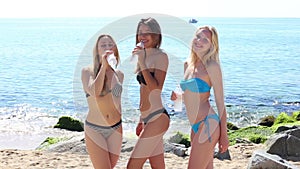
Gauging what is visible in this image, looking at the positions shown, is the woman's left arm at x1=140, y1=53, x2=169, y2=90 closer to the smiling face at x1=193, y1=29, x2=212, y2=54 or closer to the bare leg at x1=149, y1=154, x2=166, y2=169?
the smiling face at x1=193, y1=29, x2=212, y2=54

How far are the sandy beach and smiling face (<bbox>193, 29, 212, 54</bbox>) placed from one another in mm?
3603

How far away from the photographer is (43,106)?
62.4 feet

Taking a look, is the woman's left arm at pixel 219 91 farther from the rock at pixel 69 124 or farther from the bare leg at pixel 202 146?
the rock at pixel 69 124

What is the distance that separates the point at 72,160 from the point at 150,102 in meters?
4.13

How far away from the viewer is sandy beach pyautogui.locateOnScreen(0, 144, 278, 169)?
7.88 meters

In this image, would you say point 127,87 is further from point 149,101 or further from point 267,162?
point 267,162

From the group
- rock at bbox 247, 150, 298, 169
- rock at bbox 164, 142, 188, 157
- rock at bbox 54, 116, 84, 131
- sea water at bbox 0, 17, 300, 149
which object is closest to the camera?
sea water at bbox 0, 17, 300, 149

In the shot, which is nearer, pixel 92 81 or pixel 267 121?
pixel 92 81

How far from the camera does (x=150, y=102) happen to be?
15.1 ft

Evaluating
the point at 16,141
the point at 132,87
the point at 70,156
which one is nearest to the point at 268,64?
the point at 16,141

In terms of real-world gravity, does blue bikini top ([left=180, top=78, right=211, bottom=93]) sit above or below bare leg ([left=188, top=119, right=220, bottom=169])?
above

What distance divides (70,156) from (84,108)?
369 centimetres

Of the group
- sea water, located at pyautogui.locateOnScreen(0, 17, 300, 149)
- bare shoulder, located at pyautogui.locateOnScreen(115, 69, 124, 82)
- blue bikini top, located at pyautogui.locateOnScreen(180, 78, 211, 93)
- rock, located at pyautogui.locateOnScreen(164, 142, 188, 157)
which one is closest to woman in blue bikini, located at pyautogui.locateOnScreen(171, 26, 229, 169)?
→ blue bikini top, located at pyautogui.locateOnScreen(180, 78, 211, 93)

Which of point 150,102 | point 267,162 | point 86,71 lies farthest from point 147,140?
point 267,162
